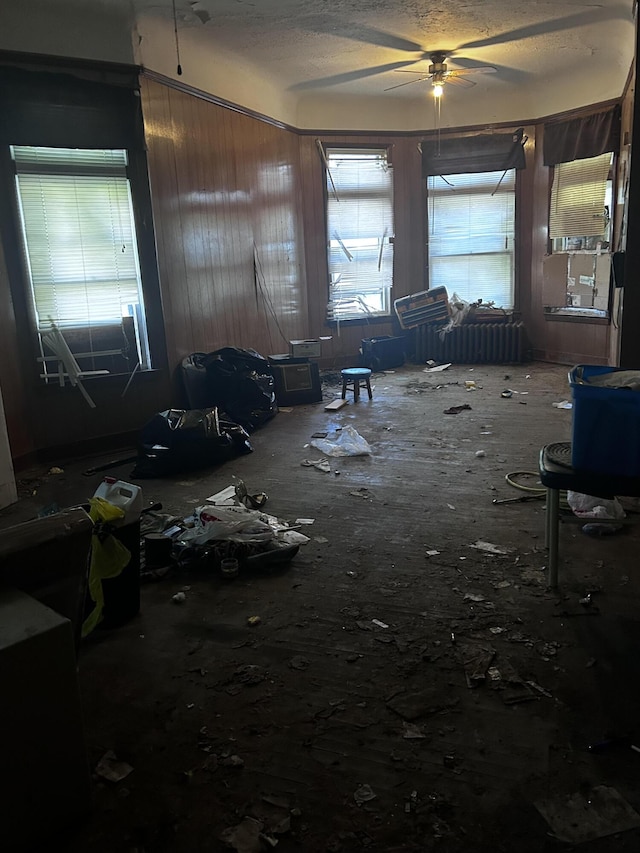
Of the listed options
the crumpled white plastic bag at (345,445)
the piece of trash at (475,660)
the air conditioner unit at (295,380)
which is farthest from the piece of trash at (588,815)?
the air conditioner unit at (295,380)

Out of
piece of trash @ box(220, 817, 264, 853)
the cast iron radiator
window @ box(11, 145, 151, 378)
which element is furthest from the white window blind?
piece of trash @ box(220, 817, 264, 853)

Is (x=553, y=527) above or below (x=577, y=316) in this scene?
below

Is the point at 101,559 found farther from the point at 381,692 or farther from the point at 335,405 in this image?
the point at 335,405

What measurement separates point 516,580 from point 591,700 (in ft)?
2.67

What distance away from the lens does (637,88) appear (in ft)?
12.2

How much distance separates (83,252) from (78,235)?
0.42 ft

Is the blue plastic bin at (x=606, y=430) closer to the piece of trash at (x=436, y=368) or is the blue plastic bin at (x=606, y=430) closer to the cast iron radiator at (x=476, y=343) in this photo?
the piece of trash at (x=436, y=368)

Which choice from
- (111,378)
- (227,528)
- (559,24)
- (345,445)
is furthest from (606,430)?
(559,24)

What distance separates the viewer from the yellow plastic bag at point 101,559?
96.5 inches

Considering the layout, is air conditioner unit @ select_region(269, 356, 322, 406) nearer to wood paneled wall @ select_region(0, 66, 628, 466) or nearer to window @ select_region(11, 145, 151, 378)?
wood paneled wall @ select_region(0, 66, 628, 466)

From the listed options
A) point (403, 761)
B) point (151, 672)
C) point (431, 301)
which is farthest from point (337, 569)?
point (431, 301)

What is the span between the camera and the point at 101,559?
2.46 meters

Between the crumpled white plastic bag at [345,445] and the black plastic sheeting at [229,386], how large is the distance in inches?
30.7

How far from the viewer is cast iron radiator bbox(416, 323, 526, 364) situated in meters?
8.39
